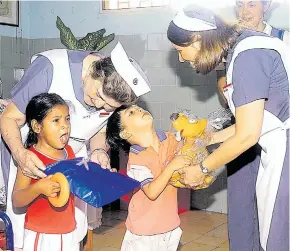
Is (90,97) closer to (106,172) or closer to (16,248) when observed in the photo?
(106,172)

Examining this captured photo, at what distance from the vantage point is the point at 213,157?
2008mm

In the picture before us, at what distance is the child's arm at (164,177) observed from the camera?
6.95ft

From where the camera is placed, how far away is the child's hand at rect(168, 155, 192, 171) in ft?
6.95

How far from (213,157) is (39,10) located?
347 cm

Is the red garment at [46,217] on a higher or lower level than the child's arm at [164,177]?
lower

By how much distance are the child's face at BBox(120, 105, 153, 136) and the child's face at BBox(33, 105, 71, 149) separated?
26 cm

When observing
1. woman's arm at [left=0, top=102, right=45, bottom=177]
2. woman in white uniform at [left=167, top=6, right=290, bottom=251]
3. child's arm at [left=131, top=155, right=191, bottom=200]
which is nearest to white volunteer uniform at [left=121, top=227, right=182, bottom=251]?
child's arm at [left=131, top=155, right=191, bottom=200]

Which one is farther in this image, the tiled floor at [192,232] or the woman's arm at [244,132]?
the tiled floor at [192,232]

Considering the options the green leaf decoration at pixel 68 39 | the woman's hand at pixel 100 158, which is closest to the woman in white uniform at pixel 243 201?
the woman's hand at pixel 100 158

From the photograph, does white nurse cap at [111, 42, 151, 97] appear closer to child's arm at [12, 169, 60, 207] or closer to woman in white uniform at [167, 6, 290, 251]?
woman in white uniform at [167, 6, 290, 251]

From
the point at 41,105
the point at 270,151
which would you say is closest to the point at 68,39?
the point at 41,105

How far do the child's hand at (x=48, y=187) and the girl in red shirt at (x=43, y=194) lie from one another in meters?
0.11

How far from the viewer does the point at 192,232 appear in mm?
3877

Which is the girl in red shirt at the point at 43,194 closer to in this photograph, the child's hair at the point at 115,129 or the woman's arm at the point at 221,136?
the child's hair at the point at 115,129
